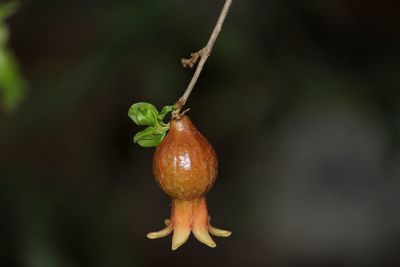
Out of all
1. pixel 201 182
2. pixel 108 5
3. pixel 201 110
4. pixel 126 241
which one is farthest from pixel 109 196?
pixel 201 182

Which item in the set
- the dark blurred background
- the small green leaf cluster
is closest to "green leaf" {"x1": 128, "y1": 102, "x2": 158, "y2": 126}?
the small green leaf cluster

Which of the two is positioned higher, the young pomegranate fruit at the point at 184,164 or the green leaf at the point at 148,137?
the green leaf at the point at 148,137

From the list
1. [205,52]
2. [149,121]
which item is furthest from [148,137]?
[205,52]

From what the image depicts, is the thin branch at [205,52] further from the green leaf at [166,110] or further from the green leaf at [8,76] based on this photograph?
the green leaf at [8,76]

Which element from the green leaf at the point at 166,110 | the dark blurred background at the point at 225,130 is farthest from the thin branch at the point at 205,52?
the dark blurred background at the point at 225,130

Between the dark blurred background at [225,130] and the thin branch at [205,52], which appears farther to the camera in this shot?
the dark blurred background at [225,130]

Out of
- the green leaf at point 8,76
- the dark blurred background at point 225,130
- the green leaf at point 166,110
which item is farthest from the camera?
the dark blurred background at point 225,130

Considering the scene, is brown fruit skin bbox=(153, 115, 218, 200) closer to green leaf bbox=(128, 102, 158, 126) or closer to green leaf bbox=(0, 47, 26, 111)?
green leaf bbox=(128, 102, 158, 126)

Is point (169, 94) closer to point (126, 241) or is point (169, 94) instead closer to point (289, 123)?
point (126, 241)
